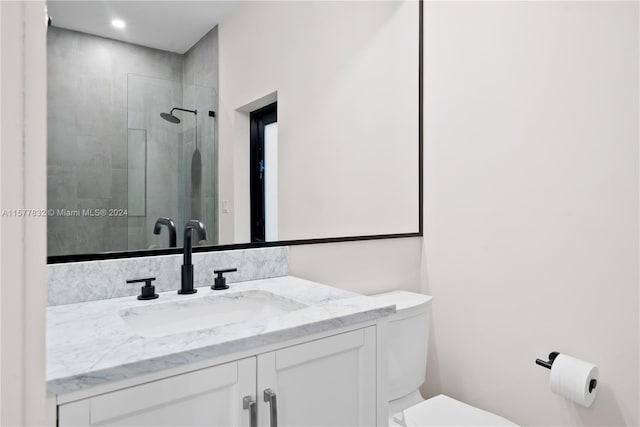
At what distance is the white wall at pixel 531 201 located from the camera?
4.10 ft

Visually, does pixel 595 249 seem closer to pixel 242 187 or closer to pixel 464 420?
pixel 464 420

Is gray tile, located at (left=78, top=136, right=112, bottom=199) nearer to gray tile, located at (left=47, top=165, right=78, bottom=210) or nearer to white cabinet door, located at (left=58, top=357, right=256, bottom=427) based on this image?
gray tile, located at (left=47, top=165, right=78, bottom=210)

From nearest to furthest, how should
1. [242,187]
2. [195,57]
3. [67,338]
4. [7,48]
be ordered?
[7,48]
[67,338]
[195,57]
[242,187]

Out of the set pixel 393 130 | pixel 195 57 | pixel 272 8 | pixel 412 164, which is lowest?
pixel 412 164

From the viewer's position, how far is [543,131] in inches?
56.2

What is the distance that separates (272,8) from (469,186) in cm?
103

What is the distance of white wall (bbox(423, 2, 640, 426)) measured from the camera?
1251mm

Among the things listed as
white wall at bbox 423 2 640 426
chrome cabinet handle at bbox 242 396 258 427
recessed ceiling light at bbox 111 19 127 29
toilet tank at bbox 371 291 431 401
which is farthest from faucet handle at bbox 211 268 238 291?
white wall at bbox 423 2 640 426

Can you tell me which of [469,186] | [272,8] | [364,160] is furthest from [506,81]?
[272,8]

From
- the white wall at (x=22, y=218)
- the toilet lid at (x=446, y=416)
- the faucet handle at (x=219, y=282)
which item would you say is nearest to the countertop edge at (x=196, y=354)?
the white wall at (x=22, y=218)

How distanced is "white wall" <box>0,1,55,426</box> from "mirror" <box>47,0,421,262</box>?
822 mm

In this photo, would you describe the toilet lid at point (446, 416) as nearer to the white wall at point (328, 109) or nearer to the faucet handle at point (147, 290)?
the white wall at point (328, 109)

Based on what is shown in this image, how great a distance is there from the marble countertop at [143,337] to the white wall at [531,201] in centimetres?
77

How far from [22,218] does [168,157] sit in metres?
0.92
